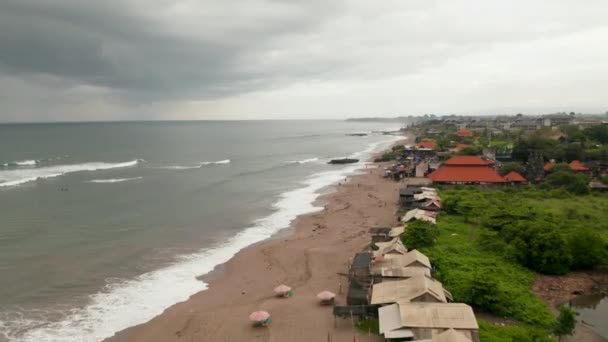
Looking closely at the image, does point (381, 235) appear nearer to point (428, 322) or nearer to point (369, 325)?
point (369, 325)

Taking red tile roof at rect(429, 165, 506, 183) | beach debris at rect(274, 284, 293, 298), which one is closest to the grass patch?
beach debris at rect(274, 284, 293, 298)

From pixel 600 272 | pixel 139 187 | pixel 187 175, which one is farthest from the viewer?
pixel 187 175

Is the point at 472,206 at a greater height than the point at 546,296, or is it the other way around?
the point at 472,206

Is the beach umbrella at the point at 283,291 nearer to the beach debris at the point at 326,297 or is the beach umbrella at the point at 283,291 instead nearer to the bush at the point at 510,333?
the beach debris at the point at 326,297

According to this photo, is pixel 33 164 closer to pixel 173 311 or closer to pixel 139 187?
pixel 139 187

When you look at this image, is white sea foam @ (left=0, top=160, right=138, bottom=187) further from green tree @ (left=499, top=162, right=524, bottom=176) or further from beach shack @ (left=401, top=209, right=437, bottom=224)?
green tree @ (left=499, top=162, right=524, bottom=176)

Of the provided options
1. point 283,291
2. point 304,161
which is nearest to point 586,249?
point 283,291

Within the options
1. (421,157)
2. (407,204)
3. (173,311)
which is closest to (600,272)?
(407,204)
